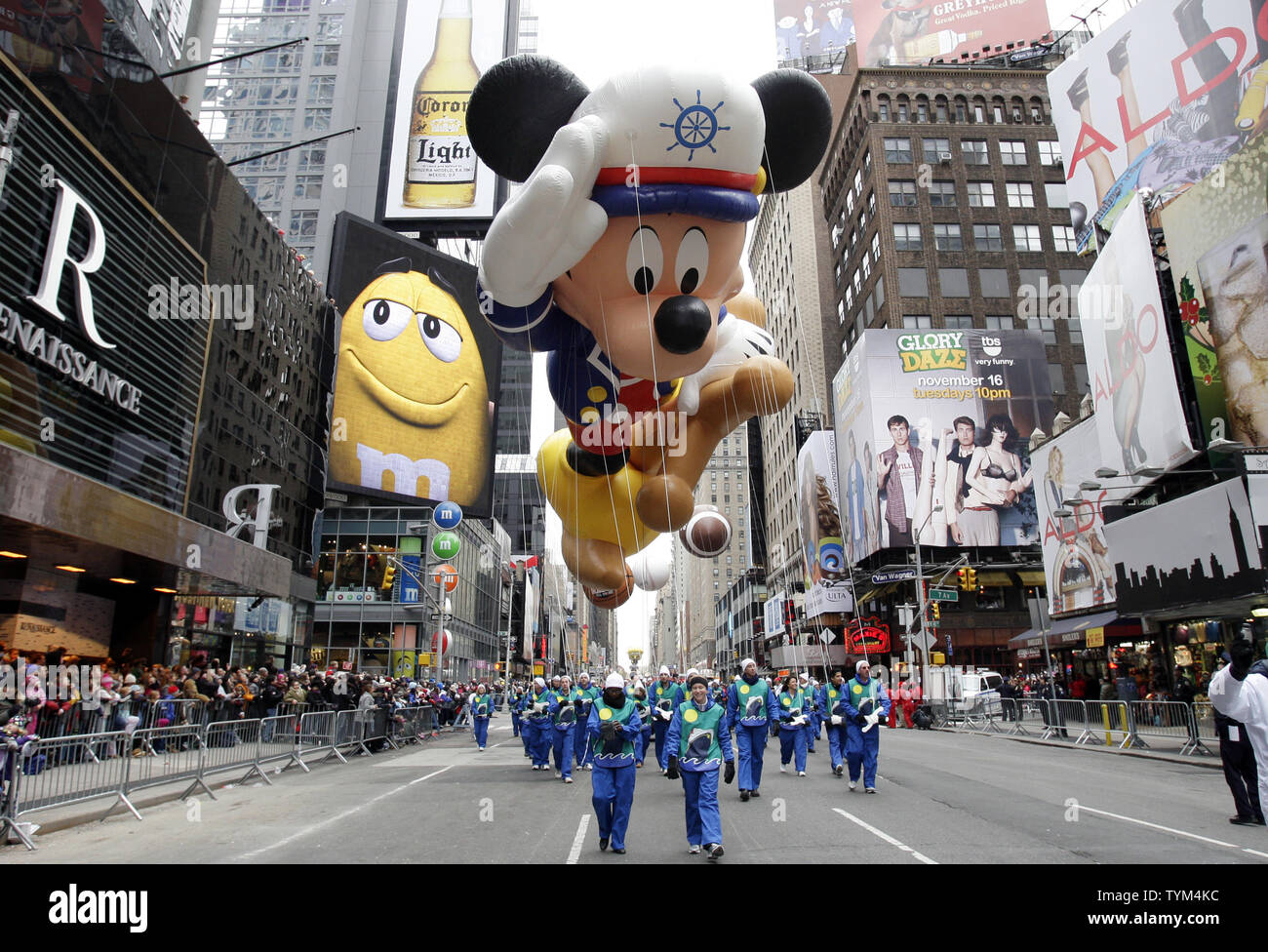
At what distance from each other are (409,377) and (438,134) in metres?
11.8

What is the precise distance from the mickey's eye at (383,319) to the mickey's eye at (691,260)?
32385 millimetres

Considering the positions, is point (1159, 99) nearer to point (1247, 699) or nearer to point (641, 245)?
point (1247, 699)

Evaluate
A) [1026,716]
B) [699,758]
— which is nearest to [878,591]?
[1026,716]

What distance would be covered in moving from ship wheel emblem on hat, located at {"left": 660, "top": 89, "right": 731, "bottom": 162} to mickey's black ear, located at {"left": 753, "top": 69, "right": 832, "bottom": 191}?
90 centimetres

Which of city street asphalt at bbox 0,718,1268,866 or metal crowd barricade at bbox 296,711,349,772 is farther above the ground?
metal crowd barricade at bbox 296,711,349,772

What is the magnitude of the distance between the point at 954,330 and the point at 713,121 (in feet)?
147

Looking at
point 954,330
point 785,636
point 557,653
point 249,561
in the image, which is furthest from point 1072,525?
point 557,653

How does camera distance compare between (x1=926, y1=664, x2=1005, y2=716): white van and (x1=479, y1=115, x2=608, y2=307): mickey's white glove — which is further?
(x1=926, y1=664, x2=1005, y2=716): white van

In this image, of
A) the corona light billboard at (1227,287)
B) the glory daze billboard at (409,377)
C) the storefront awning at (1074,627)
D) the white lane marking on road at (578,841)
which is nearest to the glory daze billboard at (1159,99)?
the corona light billboard at (1227,287)

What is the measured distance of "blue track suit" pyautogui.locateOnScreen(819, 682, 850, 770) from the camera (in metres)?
11.0

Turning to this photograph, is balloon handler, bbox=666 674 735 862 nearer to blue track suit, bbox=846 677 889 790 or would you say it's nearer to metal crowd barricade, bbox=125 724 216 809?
blue track suit, bbox=846 677 889 790

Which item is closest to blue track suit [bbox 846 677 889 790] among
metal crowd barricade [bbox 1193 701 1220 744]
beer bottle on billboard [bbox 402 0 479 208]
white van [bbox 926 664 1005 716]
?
metal crowd barricade [bbox 1193 701 1220 744]

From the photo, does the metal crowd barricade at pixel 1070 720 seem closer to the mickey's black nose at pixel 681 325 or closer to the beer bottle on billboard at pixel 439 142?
the mickey's black nose at pixel 681 325

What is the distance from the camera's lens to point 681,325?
5.48 metres
